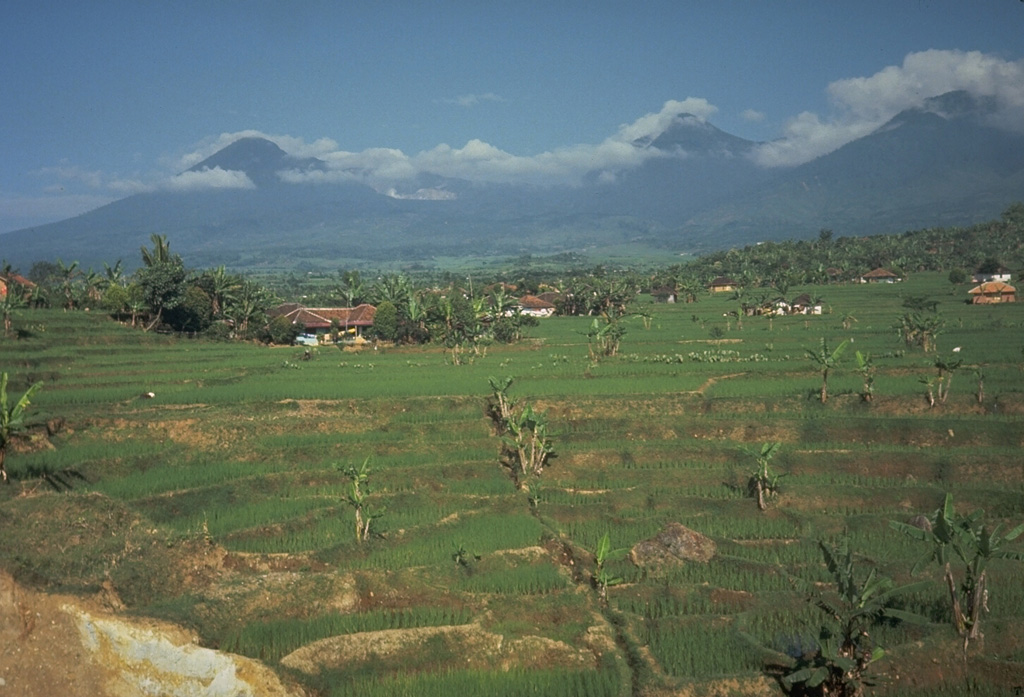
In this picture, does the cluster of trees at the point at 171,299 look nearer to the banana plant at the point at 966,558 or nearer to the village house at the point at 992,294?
the banana plant at the point at 966,558

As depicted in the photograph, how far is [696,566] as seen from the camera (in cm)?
1434

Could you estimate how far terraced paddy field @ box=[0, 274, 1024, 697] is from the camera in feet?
37.2

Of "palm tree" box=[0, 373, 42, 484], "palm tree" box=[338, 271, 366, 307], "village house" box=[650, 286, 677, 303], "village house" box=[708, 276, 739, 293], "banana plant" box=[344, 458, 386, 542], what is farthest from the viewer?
"village house" box=[708, 276, 739, 293]

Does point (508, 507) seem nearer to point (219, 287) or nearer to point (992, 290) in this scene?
point (219, 287)

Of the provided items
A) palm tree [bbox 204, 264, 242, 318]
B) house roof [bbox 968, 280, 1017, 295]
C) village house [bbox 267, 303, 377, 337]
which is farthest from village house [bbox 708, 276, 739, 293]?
palm tree [bbox 204, 264, 242, 318]

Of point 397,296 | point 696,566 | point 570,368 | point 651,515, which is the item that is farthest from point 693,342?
point 696,566

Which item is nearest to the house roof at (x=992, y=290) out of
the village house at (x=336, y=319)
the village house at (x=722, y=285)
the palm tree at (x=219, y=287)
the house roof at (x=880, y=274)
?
the house roof at (x=880, y=274)

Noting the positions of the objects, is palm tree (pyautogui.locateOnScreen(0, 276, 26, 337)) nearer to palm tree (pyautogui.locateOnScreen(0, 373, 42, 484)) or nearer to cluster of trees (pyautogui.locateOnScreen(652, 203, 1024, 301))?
palm tree (pyautogui.locateOnScreen(0, 373, 42, 484))

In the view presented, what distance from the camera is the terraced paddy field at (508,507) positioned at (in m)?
11.4

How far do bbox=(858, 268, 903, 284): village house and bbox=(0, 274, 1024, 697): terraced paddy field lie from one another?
107ft

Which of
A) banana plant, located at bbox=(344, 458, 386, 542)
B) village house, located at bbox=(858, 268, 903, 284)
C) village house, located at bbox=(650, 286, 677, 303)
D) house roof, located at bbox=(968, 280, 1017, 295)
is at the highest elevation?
village house, located at bbox=(858, 268, 903, 284)

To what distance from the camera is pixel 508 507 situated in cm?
1700

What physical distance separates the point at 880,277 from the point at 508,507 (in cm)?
5227

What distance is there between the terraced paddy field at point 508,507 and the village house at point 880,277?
32701 mm
